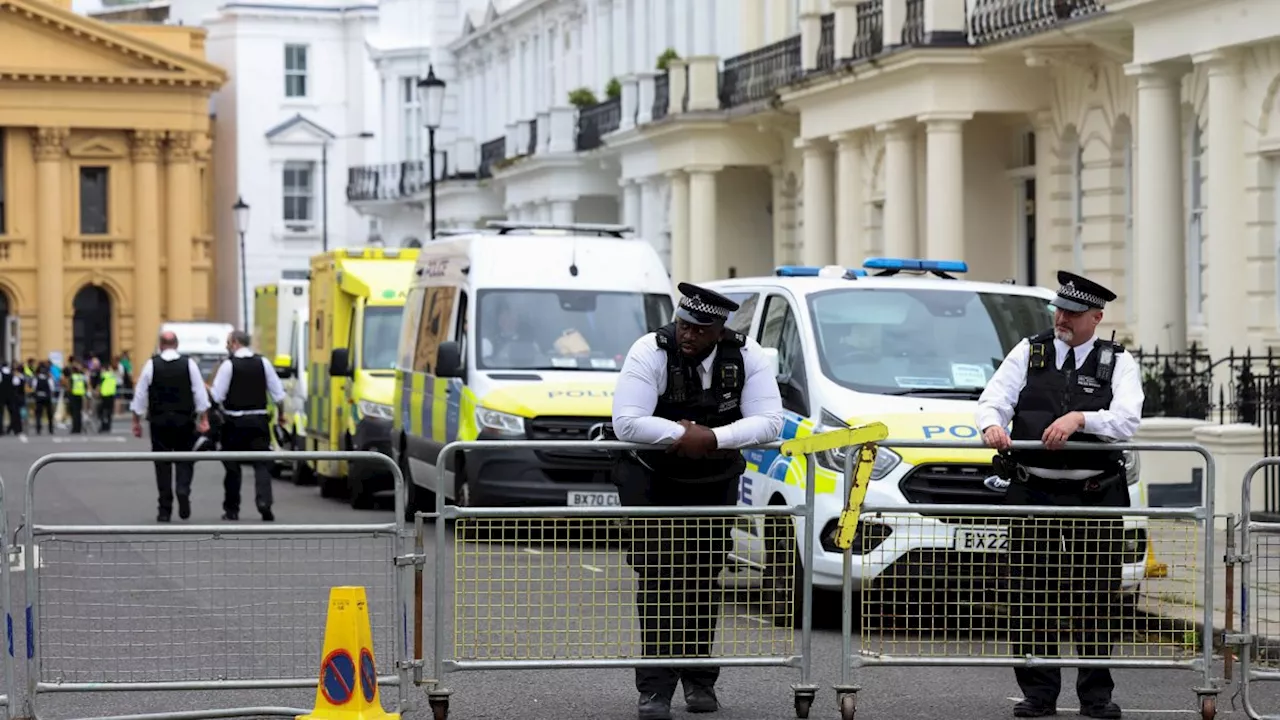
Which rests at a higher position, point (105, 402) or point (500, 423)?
point (500, 423)

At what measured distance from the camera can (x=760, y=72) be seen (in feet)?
116

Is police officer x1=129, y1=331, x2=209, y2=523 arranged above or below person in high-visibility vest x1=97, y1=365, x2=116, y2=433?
above

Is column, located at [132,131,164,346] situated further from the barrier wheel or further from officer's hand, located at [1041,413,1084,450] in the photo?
officer's hand, located at [1041,413,1084,450]

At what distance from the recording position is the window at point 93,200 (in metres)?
79.9

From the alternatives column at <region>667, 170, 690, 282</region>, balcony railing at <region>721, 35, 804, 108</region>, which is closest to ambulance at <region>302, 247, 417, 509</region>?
balcony railing at <region>721, 35, 804, 108</region>

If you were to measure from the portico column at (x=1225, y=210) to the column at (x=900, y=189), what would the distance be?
7.78m

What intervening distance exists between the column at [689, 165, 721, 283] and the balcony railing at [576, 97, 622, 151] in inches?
144

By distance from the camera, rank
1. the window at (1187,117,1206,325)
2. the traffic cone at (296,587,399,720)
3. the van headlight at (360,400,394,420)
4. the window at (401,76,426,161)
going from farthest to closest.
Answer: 1. the window at (401,76,426,161)
2. the window at (1187,117,1206,325)
3. the van headlight at (360,400,394,420)
4. the traffic cone at (296,587,399,720)

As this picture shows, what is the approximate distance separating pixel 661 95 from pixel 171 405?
19.0 metres

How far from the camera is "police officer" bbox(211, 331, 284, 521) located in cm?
2156

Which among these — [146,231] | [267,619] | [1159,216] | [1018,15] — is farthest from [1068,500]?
[146,231]

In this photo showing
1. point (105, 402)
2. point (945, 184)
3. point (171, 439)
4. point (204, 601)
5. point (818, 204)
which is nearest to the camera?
point (204, 601)

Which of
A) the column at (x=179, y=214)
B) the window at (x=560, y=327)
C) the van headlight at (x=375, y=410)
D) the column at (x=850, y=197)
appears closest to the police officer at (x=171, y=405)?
the van headlight at (x=375, y=410)

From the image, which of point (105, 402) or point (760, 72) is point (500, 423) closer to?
point (760, 72)
